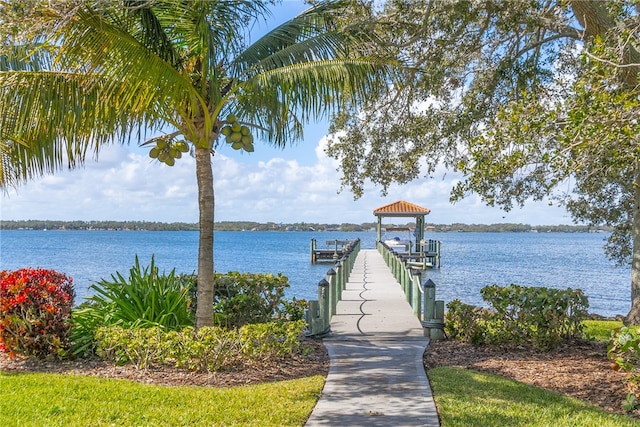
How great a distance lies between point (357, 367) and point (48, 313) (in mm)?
4535

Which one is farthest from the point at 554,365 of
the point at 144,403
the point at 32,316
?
the point at 32,316

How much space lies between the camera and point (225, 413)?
5.77 m

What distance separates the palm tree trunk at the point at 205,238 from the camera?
8242mm

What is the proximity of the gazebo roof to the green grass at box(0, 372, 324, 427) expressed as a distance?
30.9 meters

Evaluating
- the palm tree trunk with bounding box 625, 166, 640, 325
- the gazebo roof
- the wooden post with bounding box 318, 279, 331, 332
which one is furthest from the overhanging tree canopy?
the gazebo roof

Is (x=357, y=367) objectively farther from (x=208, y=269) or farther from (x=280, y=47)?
(x=280, y=47)

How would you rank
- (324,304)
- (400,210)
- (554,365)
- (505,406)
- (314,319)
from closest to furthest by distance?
(505,406) → (554,365) → (314,319) → (324,304) → (400,210)

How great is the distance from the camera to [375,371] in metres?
7.62

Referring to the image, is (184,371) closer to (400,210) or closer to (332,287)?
(332,287)

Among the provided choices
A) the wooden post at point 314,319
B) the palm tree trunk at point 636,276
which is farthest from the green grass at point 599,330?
the wooden post at point 314,319

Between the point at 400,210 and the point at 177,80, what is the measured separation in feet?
103

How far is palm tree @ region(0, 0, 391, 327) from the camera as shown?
693 centimetres

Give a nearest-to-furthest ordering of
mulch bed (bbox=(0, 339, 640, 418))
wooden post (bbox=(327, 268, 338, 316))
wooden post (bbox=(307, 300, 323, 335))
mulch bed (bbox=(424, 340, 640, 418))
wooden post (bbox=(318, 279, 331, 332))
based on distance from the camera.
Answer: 1. mulch bed (bbox=(424, 340, 640, 418))
2. mulch bed (bbox=(0, 339, 640, 418))
3. wooden post (bbox=(307, 300, 323, 335))
4. wooden post (bbox=(318, 279, 331, 332))
5. wooden post (bbox=(327, 268, 338, 316))

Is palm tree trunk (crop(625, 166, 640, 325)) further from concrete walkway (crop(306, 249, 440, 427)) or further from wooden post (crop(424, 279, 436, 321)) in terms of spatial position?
concrete walkway (crop(306, 249, 440, 427))
